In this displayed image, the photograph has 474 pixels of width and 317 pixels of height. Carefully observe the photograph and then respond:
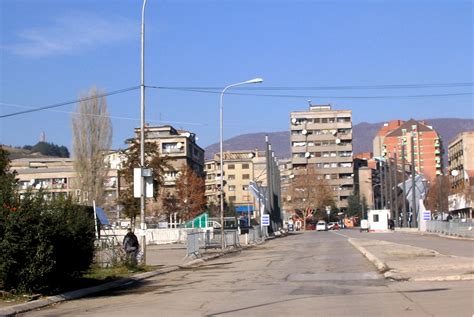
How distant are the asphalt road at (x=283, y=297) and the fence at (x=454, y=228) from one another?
1292 inches

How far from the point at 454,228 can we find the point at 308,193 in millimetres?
67879

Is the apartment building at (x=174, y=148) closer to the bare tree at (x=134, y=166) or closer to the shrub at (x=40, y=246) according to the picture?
the bare tree at (x=134, y=166)

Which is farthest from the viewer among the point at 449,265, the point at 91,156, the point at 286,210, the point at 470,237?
the point at 286,210

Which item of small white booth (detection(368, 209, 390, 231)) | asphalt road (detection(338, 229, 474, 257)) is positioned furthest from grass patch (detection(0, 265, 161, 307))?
small white booth (detection(368, 209, 390, 231))

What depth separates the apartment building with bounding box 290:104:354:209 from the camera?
15888 cm

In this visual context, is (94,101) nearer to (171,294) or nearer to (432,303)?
(171,294)

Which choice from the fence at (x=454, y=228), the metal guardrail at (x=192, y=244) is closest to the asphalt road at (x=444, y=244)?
the fence at (x=454, y=228)

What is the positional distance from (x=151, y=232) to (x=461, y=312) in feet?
165

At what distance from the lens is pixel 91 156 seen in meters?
74.9

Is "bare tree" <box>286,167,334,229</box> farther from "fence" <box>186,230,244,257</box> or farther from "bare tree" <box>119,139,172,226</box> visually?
"fence" <box>186,230,244,257</box>

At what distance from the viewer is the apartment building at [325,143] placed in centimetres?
15888

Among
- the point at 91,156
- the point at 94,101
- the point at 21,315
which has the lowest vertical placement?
the point at 21,315

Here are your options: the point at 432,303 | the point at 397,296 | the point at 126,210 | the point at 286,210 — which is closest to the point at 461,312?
the point at 432,303

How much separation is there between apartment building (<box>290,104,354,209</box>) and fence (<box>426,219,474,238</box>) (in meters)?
90.0
